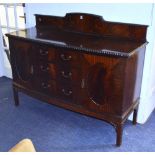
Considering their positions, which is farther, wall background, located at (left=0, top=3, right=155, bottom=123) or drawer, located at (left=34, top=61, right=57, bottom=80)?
drawer, located at (left=34, top=61, right=57, bottom=80)

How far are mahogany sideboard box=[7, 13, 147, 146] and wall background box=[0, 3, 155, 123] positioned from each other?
62 millimetres

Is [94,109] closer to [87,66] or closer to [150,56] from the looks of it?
[87,66]

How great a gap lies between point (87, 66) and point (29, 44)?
628 millimetres

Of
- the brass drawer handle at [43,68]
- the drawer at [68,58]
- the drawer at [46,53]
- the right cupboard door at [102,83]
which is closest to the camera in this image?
the right cupboard door at [102,83]

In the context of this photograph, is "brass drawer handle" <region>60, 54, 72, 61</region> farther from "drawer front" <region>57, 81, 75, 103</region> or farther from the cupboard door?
the cupboard door

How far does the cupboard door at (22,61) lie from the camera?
7.22 feet

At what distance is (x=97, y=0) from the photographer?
2.12 metres

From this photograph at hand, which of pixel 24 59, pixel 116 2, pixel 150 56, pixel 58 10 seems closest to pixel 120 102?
pixel 150 56

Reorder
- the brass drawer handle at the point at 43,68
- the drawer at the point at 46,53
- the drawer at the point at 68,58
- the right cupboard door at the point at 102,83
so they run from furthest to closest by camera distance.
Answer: the brass drawer handle at the point at 43,68 → the drawer at the point at 46,53 → the drawer at the point at 68,58 → the right cupboard door at the point at 102,83

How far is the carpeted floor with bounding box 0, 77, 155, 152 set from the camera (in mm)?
1977

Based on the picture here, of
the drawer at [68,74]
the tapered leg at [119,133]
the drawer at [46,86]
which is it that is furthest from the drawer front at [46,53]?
the tapered leg at [119,133]

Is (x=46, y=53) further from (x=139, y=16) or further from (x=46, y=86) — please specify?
(x=139, y=16)

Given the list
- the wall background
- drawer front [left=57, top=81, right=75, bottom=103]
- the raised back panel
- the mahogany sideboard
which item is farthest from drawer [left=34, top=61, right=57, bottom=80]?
the wall background

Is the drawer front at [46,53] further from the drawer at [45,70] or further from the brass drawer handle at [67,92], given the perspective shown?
the brass drawer handle at [67,92]
